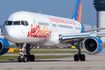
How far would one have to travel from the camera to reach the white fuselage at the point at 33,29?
78.7 ft

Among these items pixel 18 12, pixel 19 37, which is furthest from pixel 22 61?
pixel 18 12

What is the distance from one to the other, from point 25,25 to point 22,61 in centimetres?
343

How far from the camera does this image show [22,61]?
2594cm

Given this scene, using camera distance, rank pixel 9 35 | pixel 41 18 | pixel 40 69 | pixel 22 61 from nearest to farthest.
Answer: pixel 40 69 < pixel 9 35 < pixel 22 61 < pixel 41 18

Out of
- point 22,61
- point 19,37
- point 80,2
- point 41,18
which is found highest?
point 80,2

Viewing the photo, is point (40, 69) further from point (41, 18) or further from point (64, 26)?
point (64, 26)

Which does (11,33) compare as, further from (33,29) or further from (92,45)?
(92,45)

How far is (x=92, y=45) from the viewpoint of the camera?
27.3m

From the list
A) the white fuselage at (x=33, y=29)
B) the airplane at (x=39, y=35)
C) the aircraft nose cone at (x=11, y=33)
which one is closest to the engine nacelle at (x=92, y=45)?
the airplane at (x=39, y=35)

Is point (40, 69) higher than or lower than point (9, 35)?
lower

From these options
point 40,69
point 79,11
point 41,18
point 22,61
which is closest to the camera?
point 40,69

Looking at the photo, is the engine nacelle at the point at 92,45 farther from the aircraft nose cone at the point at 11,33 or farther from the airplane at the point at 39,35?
the aircraft nose cone at the point at 11,33

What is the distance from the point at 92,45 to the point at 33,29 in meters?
5.98

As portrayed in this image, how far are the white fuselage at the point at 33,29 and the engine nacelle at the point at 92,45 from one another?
310cm
